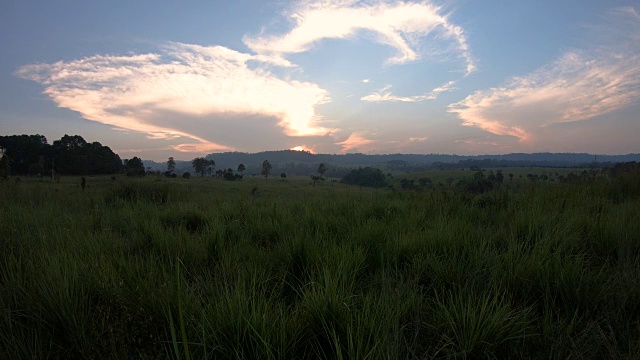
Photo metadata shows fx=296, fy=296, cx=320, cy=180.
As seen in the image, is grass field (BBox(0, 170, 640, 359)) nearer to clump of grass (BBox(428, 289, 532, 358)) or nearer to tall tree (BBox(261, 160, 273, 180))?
clump of grass (BBox(428, 289, 532, 358))

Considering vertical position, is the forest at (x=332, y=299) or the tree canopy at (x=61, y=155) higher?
→ the tree canopy at (x=61, y=155)

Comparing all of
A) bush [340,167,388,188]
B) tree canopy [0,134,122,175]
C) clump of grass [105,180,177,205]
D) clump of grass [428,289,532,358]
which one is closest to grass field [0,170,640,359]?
clump of grass [428,289,532,358]

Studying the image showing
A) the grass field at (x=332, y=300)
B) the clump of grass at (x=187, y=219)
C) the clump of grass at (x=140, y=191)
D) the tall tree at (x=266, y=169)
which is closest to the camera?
the grass field at (x=332, y=300)

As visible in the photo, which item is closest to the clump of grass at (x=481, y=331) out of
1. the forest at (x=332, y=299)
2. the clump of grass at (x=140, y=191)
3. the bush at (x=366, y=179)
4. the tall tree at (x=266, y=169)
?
the forest at (x=332, y=299)

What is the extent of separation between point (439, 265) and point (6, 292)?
10.9ft

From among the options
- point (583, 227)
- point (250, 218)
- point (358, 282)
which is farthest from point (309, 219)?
point (583, 227)

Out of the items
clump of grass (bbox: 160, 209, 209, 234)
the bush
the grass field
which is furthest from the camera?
the bush

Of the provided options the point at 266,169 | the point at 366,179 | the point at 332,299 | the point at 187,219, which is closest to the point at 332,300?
the point at 332,299

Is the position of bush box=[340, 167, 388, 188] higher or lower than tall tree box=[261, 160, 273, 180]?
lower

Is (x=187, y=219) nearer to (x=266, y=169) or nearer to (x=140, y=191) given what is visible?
(x=140, y=191)

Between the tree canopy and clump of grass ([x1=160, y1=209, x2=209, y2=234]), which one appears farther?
the tree canopy

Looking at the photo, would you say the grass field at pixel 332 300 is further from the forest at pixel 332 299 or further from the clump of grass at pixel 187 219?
the clump of grass at pixel 187 219

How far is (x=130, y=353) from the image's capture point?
155 centimetres

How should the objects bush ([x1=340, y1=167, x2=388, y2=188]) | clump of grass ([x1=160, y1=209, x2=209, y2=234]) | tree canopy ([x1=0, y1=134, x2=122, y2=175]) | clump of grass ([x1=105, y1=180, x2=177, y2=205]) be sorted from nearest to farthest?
1. clump of grass ([x1=160, y1=209, x2=209, y2=234])
2. clump of grass ([x1=105, y1=180, x2=177, y2=205])
3. tree canopy ([x1=0, y1=134, x2=122, y2=175])
4. bush ([x1=340, y1=167, x2=388, y2=188])
